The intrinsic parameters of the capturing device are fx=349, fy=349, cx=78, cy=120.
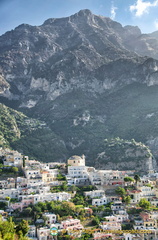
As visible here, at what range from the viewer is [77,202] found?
70.4 m

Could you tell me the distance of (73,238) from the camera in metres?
58.0

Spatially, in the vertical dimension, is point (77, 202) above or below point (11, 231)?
above

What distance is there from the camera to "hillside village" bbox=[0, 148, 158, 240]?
61250 mm

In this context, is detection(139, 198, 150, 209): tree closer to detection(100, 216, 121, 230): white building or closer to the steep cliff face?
detection(100, 216, 121, 230): white building

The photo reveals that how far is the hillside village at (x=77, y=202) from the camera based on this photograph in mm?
61250

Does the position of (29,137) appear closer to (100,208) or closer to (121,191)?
(121,191)

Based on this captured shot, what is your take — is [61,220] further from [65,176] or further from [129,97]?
[129,97]

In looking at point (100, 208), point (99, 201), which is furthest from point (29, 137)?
point (100, 208)

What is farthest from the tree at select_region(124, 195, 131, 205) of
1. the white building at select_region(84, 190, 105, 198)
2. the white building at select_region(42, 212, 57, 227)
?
the white building at select_region(42, 212, 57, 227)

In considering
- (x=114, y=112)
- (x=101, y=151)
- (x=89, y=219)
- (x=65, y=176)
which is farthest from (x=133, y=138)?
(x=89, y=219)

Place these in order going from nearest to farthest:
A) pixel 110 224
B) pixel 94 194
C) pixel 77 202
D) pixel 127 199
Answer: pixel 110 224, pixel 77 202, pixel 127 199, pixel 94 194

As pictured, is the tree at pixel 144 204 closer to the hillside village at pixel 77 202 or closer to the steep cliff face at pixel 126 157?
the hillside village at pixel 77 202

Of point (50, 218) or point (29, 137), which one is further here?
point (29, 137)

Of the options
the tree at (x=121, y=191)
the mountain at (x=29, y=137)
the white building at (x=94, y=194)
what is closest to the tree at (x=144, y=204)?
the tree at (x=121, y=191)
